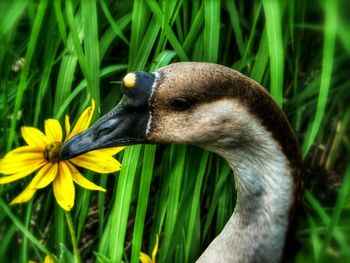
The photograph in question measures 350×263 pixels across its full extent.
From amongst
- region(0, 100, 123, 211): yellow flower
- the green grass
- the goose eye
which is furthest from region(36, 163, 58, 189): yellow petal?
the goose eye

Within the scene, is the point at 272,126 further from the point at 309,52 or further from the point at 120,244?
the point at 309,52

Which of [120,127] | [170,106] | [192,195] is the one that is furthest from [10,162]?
[192,195]

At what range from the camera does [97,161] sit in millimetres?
1488

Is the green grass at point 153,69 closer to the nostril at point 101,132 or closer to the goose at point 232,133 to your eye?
the goose at point 232,133

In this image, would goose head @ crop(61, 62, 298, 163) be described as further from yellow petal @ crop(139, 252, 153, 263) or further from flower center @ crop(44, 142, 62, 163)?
yellow petal @ crop(139, 252, 153, 263)

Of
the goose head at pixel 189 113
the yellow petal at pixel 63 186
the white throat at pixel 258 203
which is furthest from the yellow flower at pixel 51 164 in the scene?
the white throat at pixel 258 203

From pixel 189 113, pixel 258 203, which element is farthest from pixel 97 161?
pixel 258 203

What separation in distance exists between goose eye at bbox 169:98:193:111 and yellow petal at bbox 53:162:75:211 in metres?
0.33

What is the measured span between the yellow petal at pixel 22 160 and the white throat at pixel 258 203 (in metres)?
0.42

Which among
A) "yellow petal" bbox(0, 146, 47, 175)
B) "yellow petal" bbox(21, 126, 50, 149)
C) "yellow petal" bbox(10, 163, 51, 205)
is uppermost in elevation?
"yellow petal" bbox(21, 126, 50, 149)

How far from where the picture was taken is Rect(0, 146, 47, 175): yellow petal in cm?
144

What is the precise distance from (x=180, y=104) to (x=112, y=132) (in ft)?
0.55

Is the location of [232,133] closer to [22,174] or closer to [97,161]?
[97,161]

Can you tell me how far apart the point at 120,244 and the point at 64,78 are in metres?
0.51
